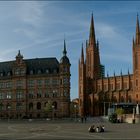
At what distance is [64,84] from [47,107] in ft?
41.4

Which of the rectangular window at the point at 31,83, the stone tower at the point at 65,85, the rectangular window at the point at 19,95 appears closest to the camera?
the stone tower at the point at 65,85

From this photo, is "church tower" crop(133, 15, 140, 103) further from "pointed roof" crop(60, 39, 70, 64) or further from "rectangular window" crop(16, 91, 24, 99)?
"rectangular window" crop(16, 91, 24, 99)

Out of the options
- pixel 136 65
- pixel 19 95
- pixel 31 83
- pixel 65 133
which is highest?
pixel 136 65

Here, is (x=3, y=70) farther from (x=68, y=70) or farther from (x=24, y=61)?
(x=68, y=70)

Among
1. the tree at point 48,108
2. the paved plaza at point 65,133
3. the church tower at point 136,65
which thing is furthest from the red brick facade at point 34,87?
the paved plaza at point 65,133

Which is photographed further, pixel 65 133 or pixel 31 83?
pixel 31 83

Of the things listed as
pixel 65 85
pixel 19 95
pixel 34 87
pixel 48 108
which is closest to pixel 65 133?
pixel 48 108

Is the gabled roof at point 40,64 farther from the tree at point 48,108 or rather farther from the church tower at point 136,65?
the church tower at point 136,65

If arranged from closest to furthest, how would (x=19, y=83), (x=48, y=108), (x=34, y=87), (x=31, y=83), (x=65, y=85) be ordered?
1. (x=48, y=108)
2. (x=65, y=85)
3. (x=34, y=87)
4. (x=31, y=83)
5. (x=19, y=83)

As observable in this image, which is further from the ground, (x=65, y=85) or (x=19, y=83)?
(x=19, y=83)

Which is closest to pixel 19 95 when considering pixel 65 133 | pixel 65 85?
pixel 65 85

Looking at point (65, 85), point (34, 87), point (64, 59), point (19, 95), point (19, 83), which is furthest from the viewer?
point (19, 83)

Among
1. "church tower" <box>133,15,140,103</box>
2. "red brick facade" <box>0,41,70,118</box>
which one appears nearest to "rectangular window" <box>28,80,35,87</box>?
"red brick facade" <box>0,41,70,118</box>

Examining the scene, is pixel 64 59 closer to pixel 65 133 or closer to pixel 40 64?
pixel 40 64
